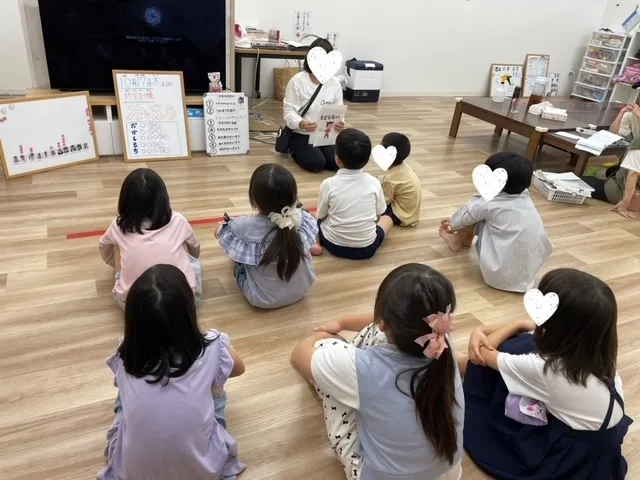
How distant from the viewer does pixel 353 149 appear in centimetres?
240

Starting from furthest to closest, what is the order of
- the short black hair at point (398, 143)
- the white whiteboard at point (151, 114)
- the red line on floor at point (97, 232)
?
the white whiteboard at point (151, 114) < the short black hair at point (398, 143) < the red line on floor at point (97, 232)

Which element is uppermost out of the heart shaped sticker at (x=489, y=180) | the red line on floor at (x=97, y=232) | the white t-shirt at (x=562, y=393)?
the heart shaped sticker at (x=489, y=180)

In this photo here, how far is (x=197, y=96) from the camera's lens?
145 inches

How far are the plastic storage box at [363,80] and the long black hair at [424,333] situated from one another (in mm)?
4773

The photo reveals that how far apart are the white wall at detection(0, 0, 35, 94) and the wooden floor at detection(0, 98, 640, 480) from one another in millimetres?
1871

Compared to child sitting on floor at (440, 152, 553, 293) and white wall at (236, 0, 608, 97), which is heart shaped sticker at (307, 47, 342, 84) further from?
white wall at (236, 0, 608, 97)

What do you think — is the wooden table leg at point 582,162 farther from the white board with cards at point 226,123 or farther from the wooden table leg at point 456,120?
the white board with cards at point 226,123

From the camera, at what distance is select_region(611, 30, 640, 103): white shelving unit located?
246 inches

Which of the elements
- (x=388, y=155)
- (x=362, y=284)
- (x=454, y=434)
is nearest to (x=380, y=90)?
(x=388, y=155)

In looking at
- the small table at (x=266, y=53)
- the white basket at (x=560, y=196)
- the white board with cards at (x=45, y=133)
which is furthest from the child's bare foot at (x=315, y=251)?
the small table at (x=266, y=53)

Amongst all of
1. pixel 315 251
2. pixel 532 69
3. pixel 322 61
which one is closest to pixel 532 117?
pixel 322 61

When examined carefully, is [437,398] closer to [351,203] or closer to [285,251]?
[285,251]

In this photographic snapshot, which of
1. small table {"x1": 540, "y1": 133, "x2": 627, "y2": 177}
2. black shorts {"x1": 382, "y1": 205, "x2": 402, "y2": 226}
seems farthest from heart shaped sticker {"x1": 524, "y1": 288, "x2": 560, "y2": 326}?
small table {"x1": 540, "y1": 133, "x2": 627, "y2": 177}

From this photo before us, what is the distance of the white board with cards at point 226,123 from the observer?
359 cm
